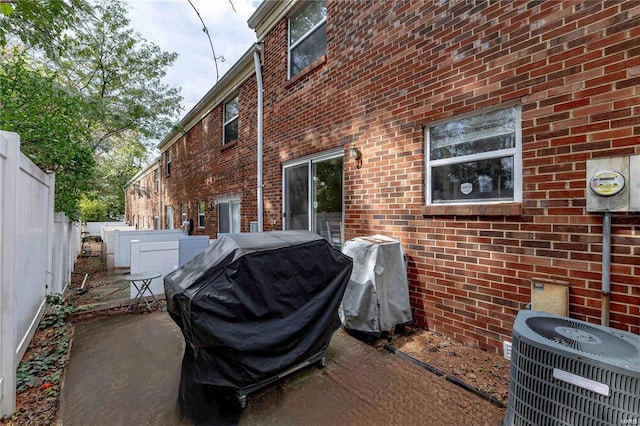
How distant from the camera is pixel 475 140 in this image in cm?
330

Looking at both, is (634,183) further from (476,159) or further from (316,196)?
(316,196)

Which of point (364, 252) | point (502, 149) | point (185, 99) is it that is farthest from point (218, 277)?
point (185, 99)

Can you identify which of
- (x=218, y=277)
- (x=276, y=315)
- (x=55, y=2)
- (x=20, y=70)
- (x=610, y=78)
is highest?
(x=55, y=2)

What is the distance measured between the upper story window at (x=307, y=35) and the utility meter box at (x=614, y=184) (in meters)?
4.45

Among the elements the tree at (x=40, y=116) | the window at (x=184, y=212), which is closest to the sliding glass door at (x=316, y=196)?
the tree at (x=40, y=116)

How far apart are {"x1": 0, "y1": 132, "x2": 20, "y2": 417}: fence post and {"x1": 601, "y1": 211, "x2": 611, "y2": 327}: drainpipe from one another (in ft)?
15.5

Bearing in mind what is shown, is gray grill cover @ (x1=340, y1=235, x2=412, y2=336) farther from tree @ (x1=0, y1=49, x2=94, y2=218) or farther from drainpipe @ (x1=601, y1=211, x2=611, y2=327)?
tree @ (x1=0, y1=49, x2=94, y2=218)

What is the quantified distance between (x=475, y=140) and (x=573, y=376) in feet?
8.11

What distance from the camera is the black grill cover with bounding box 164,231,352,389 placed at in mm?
2248

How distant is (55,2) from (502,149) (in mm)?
6013

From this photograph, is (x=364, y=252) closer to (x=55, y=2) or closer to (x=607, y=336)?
(x=607, y=336)

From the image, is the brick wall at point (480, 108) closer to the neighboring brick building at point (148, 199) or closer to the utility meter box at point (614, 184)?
the utility meter box at point (614, 184)

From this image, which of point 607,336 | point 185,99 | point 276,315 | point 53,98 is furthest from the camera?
point 185,99

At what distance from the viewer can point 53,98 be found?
4.46 meters
